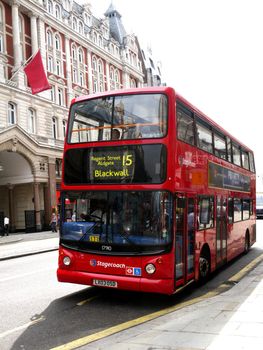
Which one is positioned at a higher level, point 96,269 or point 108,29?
point 108,29

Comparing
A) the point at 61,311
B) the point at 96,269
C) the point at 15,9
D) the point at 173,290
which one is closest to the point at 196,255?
the point at 173,290

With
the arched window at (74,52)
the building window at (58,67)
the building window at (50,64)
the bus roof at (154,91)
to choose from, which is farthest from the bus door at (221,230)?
the arched window at (74,52)

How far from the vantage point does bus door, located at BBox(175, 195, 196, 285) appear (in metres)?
7.67

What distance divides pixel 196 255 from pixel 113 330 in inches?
125

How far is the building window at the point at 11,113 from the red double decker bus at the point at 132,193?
26486mm

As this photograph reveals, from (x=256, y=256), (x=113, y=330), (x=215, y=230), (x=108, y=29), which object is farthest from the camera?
(x=108, y=29)

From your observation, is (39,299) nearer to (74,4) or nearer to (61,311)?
(61,311)

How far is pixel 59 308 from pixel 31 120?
30.3 meters

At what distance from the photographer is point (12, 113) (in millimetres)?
33875

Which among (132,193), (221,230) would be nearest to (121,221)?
(132,193)

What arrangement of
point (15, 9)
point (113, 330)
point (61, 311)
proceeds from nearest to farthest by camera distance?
point (113, 330), point (61, 311), point (15, 9)

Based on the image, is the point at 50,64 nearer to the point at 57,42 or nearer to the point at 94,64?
the point at 57,42

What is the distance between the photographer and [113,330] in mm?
6020

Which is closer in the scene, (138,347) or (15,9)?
(138,347)
